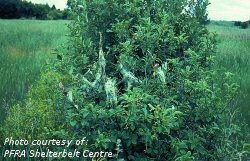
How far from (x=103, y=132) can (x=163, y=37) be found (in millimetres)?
1253

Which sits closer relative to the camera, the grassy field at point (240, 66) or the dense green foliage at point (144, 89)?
the dense green foliage at point (144, 89)

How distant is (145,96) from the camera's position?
316cm

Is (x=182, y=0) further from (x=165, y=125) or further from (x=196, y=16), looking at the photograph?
(x=165, y=125)

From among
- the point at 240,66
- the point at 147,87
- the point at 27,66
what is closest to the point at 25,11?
the point at 27,66

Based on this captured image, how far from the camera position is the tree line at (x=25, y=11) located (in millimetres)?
44469

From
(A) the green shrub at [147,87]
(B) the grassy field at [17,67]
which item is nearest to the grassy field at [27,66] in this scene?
(B) the grassy field at [17,67]

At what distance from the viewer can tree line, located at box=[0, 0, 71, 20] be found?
44469 millimetres

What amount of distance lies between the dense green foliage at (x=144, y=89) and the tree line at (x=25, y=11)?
4248 cm

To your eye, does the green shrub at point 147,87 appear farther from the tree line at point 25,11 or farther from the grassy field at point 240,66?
the tree line at point 25,11

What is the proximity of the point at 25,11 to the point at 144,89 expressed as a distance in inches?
1993

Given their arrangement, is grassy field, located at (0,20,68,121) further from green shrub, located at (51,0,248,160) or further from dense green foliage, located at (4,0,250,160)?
green shrub, located at (51,0,248,160)

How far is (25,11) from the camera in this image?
51.2m

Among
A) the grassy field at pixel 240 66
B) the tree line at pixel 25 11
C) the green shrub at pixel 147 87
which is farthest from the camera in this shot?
the tree line at pixel 25 11

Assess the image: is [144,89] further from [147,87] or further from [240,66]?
[240,66]
